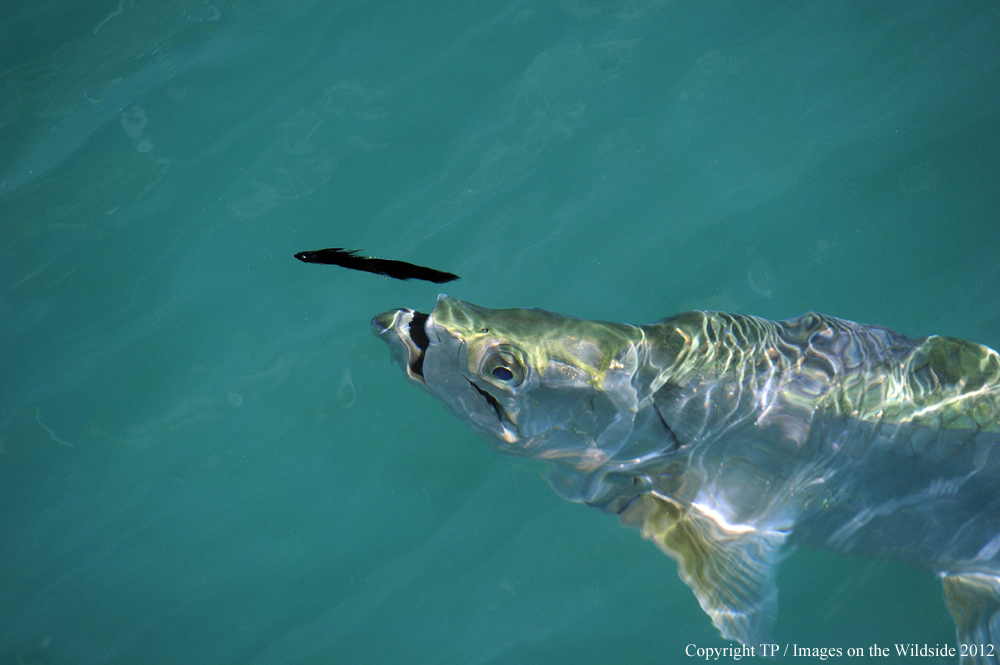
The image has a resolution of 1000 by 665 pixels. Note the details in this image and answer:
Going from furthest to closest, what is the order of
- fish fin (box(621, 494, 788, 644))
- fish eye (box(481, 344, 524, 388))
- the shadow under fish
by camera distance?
fish fin (box(621, 494, 788, 644)), the shadow under fish, fish eye (box(481, 344, 524, 388))

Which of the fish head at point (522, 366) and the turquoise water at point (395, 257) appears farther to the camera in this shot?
the turquoise water at point (395, 257)

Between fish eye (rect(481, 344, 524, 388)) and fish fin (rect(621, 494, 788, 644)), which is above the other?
fish eye (rect(481, 344, 524, 388))

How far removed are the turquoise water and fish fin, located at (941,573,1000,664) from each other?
1.75ft

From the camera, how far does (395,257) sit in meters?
4.69

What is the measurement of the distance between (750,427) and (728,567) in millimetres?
761

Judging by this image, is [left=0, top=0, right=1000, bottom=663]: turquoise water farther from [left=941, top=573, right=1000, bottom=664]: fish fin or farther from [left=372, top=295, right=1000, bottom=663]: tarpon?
[left=372, top=295, right=1000, bottom=663]: tarpon

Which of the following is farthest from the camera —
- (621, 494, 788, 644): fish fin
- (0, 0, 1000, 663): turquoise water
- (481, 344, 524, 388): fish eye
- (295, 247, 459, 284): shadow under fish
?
(0, 0, 1000, 663): turquoise water

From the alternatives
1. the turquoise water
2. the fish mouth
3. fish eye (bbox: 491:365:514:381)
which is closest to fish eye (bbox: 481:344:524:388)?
fish eye (bbox: 491:365:514:381)

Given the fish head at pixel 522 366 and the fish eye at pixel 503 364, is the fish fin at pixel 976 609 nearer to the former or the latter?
the fish head at pixel 522 366

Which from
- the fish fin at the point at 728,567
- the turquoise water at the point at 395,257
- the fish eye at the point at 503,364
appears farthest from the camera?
the turquoise water at the point at 395,257

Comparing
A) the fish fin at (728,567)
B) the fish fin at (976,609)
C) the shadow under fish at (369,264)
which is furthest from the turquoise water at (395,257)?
the shadow under fish at (369,264)

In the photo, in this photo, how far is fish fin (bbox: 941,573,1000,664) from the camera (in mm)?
3230

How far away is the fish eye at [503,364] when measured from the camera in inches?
111

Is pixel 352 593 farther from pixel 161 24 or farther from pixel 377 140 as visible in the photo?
pixel 161 24
